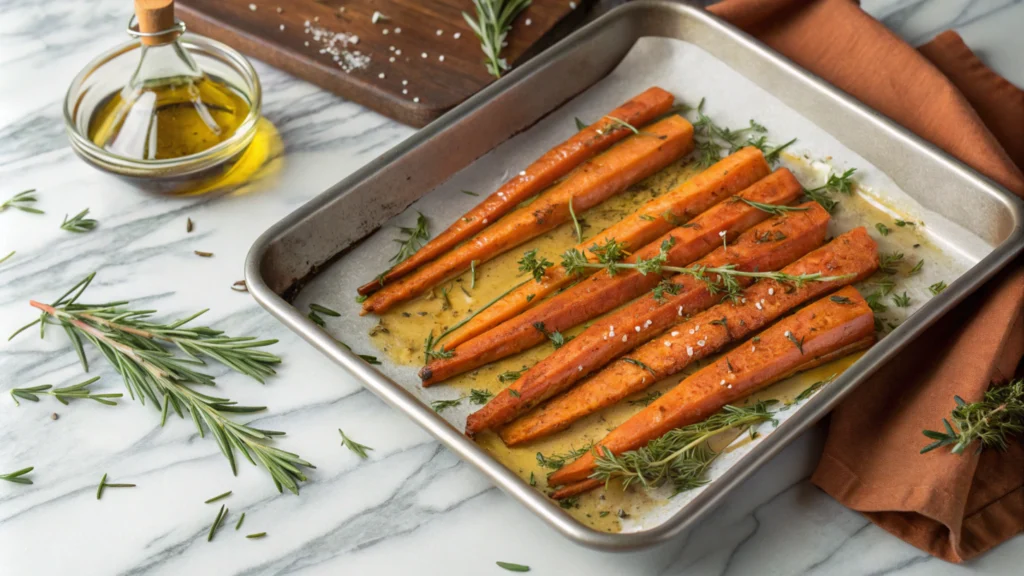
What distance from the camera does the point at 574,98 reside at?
2.86 m

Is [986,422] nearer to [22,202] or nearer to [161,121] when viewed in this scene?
[161,121]

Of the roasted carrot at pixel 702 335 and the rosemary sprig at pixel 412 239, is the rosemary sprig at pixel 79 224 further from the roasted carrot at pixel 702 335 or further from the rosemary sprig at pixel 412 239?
the roasted carrot at pixel 702 335

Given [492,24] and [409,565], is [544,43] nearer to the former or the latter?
[492,24]

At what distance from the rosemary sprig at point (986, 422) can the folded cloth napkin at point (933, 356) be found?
29 mm

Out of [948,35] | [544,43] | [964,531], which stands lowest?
[964,531]

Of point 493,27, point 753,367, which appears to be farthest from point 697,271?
point 493,27

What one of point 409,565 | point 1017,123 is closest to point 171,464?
point 409,565

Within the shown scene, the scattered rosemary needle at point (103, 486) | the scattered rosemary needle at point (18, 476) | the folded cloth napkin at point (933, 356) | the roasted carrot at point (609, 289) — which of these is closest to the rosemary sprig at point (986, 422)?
the folded cloth napkin at point (933, 356)

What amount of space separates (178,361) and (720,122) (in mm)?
1528

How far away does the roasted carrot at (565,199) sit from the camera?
242 centimetres

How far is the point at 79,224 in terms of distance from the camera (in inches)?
105

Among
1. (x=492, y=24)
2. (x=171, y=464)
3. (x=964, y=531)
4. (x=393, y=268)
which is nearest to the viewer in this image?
(x=964, y=531)

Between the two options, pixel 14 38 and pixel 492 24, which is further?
pixel 14 38

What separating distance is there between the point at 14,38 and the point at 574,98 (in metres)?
1.81
